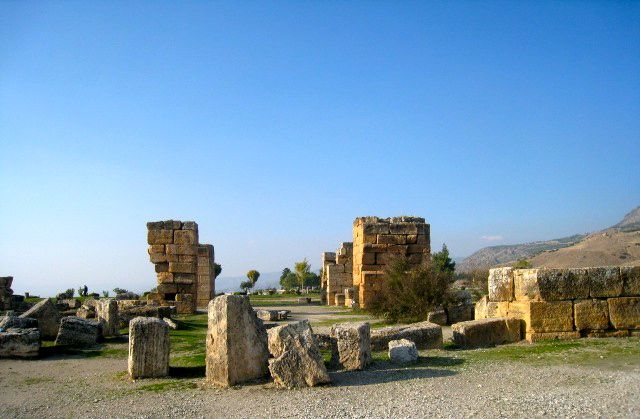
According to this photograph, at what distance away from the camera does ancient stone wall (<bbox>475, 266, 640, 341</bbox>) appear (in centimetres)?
986

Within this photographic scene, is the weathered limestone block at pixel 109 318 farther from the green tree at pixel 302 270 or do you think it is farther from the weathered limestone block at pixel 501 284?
the green tree at pixel 302 270

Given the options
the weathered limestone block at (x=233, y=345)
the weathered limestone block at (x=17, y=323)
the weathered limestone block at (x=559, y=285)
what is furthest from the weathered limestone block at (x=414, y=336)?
the weathered limestone block at (x=17, y=323)

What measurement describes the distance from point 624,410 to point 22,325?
1041 cm

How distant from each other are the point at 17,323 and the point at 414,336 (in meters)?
7.63

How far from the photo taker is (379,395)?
20.9 feet

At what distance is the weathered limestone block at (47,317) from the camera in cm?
1209

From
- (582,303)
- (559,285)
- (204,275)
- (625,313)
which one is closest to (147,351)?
(559,285)

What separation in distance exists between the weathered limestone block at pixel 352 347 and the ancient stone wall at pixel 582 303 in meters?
3.58

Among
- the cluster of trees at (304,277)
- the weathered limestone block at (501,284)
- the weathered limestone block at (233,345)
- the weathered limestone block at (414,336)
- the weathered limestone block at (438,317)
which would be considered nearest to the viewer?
the weathered limestone block at (233,345)

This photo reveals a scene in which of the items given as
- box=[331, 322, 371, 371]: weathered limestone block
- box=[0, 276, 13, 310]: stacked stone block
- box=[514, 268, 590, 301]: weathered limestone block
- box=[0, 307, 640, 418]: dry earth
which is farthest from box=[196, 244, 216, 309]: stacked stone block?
box=[331, 322, 371, 371]: weathered limestone block

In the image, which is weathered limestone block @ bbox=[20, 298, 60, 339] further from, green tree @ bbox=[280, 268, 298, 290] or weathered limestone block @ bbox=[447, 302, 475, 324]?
green tree @ bbox=[280, 268, 298, 290]

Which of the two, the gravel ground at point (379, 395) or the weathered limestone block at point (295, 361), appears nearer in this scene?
the gravel ground at point (379, 395)

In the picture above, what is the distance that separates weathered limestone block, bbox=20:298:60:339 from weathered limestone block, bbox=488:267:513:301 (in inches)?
361

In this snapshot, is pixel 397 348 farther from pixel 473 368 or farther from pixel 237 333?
pixel 237 333
